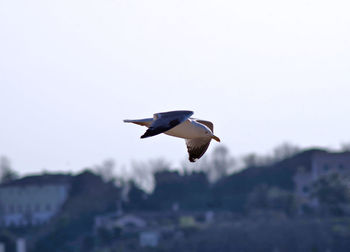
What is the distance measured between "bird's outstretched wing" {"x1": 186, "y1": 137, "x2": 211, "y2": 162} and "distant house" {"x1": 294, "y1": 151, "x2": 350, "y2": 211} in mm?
73268

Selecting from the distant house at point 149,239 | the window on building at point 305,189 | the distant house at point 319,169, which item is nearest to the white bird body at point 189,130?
the distant house at point 149,239

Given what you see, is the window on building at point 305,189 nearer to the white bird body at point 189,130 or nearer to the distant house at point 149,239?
the distant house at point 149,239

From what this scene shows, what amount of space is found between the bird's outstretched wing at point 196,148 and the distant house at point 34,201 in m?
80.9

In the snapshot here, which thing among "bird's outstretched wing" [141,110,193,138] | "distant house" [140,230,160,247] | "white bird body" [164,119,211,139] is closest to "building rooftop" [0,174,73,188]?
"distant house" [140,230,160,247]

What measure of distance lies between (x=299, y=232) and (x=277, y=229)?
2441 mm

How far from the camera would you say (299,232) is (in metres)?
85.2

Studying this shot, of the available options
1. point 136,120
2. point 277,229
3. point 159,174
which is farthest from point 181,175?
point 136,120

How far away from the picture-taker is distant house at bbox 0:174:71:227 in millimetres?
104812

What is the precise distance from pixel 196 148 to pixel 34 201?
84026mm

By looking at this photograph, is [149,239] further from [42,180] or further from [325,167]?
[42,180]

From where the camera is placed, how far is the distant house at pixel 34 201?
10481cm

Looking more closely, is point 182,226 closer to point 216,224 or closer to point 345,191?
point 216,224

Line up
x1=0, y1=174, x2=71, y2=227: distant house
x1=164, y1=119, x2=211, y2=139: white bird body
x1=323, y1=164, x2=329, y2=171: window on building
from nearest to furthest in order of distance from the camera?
x1=164, y1=119, x2=211, y2=139: white bird body < x1=323, y1=164, x2=329, y2=171: window on building < x1=0, y1=174, x2=71, y2=227: distant house

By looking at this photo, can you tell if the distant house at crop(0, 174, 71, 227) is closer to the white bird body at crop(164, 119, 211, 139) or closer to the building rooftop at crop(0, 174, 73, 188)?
the building rooftop at crop(0, 174, 73, 188)
